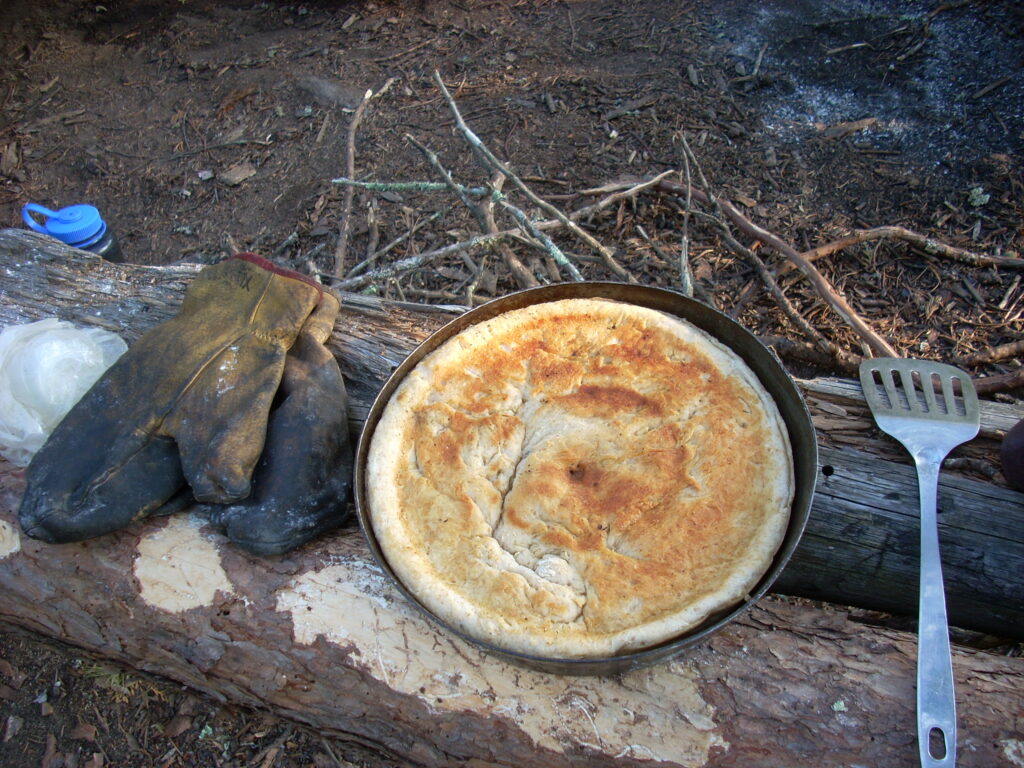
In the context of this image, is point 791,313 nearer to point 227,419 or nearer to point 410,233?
point 410,233

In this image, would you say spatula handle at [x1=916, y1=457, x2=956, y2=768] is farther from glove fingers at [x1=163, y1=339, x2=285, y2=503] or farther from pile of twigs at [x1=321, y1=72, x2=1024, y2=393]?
glove fingers at [x1=163, y1=339, x2=285, y2=503]

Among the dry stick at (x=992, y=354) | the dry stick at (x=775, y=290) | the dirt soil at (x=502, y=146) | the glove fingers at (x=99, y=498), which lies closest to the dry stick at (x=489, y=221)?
the dirt soil at (x=502, y=146)

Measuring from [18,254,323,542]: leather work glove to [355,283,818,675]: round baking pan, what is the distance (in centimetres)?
51

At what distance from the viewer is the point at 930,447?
7.78 ft

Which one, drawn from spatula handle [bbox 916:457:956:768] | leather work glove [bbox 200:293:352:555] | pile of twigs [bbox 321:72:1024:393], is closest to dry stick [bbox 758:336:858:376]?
pile of twigs [bbox 321:72:1024:393]

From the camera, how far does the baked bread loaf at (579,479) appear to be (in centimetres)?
189

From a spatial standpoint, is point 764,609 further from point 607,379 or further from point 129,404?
point 129,404

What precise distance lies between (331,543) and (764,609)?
1.52m

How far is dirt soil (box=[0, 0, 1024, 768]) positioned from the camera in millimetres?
3760

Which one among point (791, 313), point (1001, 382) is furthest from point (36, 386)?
point (1001, 382)

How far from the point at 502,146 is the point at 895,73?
126 inches

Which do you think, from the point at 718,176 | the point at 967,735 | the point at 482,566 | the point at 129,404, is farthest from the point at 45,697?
the point at 718,176

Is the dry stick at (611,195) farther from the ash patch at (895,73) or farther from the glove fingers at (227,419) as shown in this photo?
the glove fingers at (227,419)

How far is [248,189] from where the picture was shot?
5.56m
